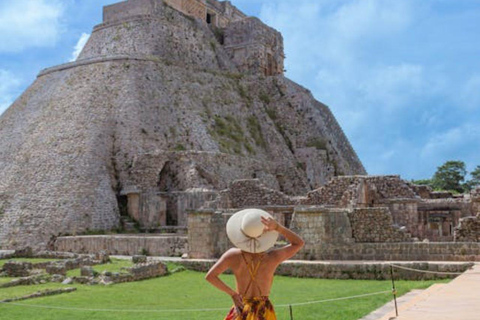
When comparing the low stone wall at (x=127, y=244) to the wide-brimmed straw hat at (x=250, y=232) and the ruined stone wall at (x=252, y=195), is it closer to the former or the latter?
the ruined stone wall at (x=252, y=195)

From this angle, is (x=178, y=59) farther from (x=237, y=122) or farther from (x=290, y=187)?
(x=290, y=187)

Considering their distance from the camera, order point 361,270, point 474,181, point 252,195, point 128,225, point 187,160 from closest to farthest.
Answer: point 361,270 < point 252,195 < point 128,225 < point 187,160 < point 474,181

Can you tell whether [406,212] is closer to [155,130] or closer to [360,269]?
[360,269]

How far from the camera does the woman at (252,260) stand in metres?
5.66

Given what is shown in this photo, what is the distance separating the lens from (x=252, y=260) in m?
5.88

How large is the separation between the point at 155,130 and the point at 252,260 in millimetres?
28918

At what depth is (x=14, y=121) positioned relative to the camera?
3731 centimetres

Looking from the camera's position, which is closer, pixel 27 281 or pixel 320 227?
pixel 27 281

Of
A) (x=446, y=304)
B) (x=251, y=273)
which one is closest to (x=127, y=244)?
(x=446, y=304)

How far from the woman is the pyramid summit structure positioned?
2243 centimetres

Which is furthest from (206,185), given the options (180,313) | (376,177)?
(180,313)

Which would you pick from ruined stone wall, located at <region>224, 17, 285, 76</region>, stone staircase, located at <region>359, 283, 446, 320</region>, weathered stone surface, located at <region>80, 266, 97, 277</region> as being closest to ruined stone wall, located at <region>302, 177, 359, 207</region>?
weathered stone surface, located at <region>80, 266, 97, 277</region>

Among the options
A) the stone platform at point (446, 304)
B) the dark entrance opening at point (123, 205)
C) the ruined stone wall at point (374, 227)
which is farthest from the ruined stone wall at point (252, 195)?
the stone platform at point (446, 304)

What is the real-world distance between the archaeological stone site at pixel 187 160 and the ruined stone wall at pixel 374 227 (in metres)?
0.03
